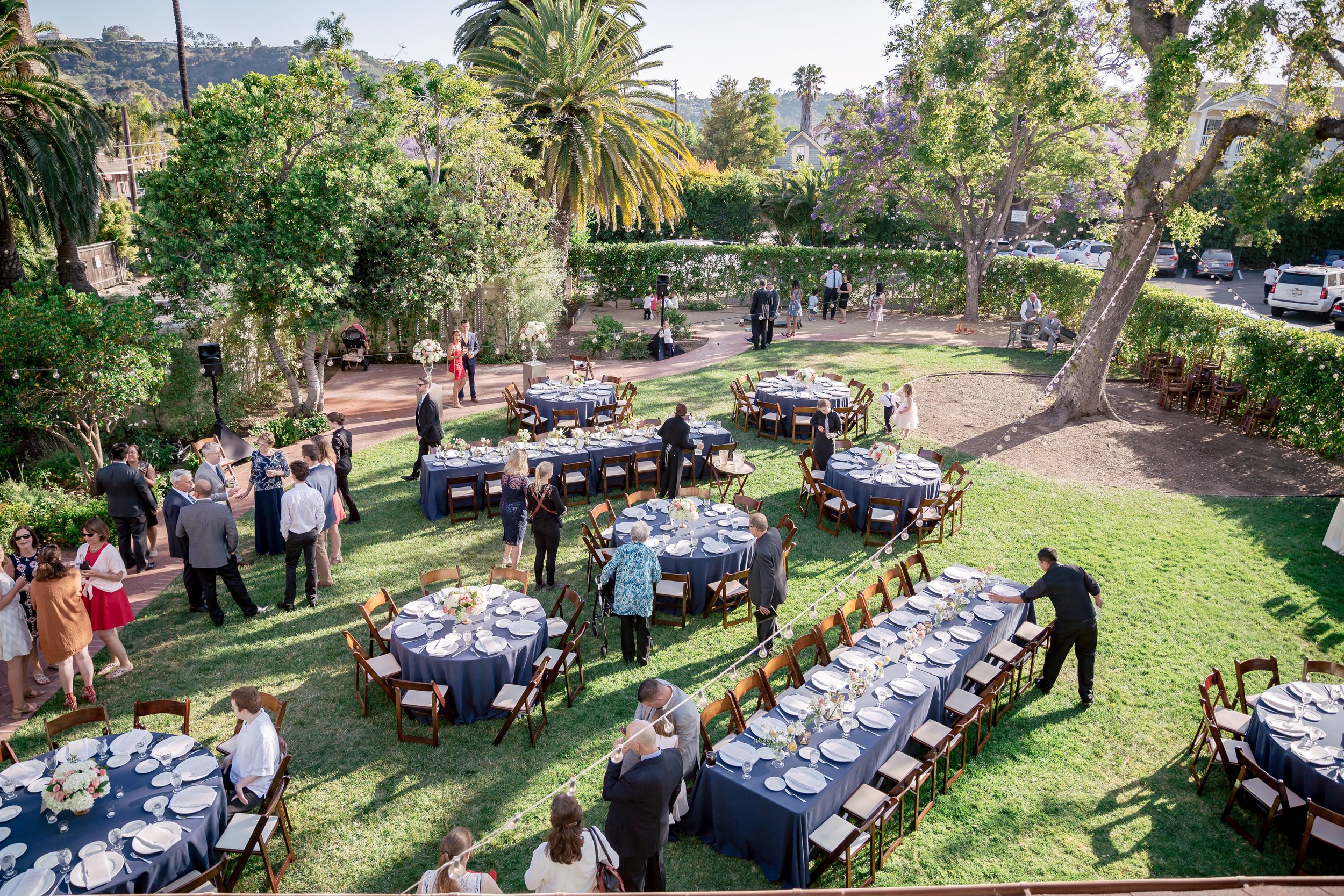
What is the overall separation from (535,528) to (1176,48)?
12.6m

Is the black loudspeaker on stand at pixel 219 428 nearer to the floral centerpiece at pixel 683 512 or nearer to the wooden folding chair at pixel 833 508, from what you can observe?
the floral centerpiece at pixel 683 512

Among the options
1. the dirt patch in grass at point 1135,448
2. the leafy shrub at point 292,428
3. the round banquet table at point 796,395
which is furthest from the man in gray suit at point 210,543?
the dirt patch in grass at point 1135,448

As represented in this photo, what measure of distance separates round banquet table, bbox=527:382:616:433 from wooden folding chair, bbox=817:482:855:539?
5.27 meters

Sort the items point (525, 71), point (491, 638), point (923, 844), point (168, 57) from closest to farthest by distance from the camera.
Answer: point (923, 844)
point (491, 638)
point (525, 71)
point (168, 57)

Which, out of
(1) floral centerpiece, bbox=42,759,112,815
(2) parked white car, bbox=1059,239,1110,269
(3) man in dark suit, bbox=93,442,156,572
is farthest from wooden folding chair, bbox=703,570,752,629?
(2) parked white car, bbox=1059,239,1110,269

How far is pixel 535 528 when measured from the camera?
9742 mm

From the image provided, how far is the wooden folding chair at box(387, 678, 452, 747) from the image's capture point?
728 cm

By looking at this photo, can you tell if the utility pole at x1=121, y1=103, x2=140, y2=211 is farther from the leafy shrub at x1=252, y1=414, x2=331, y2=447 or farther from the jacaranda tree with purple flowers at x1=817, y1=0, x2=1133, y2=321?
the jacaranda tree with purple flowers at x1=817, y1=0, x2=1133, y2=321

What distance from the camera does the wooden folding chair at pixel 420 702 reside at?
287 inches

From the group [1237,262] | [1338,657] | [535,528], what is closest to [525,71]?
[535,528]

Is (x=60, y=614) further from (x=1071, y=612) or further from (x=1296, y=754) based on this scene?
(x=1296, y=754)

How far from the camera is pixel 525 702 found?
7.45 m

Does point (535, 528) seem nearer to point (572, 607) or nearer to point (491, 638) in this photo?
point (572, 607)

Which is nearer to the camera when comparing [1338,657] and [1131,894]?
[1131,894]
